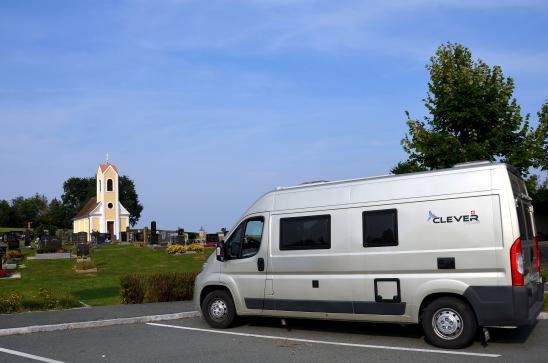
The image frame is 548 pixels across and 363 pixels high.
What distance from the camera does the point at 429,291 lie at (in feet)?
28.5

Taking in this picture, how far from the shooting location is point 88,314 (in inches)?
481

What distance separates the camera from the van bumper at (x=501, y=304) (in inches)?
319

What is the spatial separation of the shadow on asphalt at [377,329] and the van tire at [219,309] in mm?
616

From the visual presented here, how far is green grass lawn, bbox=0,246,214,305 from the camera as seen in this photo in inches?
747

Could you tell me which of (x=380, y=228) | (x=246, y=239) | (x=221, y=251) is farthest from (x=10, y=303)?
(x=380, y=228)

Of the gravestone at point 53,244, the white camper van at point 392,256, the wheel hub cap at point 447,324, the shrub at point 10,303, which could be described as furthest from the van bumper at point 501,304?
the gravestone at point 53,244

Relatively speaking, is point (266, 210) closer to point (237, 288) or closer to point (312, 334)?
point (237, 288)

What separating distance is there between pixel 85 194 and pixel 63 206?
5308 mm

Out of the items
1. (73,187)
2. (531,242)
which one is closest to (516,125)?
(531,242)

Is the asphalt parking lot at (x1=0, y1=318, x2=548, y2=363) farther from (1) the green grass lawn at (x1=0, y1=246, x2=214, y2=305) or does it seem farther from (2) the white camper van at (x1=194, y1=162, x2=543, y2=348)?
(1) the green grass lawn at (x1=0, y1=246, x2=214, y2=305)

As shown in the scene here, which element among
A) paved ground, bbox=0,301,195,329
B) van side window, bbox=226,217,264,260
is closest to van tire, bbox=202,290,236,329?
van side window, bbox=226,217,264,260

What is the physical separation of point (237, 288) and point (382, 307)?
2.79 meters

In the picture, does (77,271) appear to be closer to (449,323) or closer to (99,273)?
(99,273)

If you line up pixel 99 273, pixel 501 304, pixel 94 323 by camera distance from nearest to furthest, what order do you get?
1. pixel 501 304
2. pixel 94 323
3. pixel 99 273
